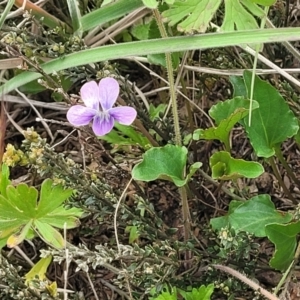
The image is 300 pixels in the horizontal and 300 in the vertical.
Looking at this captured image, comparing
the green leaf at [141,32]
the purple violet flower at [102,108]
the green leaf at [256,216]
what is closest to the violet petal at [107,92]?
the purple violet flower at [102,108]

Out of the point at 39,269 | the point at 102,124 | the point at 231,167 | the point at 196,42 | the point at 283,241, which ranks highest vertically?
the point at 196,42

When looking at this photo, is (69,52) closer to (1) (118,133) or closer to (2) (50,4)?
(1) (118,133)

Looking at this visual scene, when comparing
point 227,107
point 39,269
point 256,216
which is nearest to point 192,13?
point 227,107

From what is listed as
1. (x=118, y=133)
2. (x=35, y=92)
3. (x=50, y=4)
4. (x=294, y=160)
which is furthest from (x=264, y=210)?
(x=50, y=4)

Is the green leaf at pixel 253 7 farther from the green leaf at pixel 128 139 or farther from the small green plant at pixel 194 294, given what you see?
the small green plant at pixel 194 294

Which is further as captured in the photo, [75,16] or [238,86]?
[75,16]

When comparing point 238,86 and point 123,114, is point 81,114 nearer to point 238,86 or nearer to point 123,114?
point 123,114
